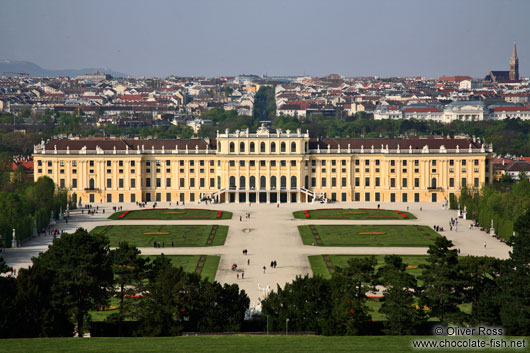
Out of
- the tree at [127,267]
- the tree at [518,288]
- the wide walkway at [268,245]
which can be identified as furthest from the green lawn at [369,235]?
the tree at [127,267]

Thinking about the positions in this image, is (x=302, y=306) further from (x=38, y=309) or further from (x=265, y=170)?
(x=265, y=170)

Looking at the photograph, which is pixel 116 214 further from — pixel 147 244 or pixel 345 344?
pixel 345 344

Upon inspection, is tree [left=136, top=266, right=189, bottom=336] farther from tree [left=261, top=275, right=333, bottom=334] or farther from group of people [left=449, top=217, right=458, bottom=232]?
group of people [left=449, top=217, right=458, bottom=232]

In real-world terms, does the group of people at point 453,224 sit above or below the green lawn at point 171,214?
below

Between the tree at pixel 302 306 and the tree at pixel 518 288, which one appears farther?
the tree at pixel 302 306

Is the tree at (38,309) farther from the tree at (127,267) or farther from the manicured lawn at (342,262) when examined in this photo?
the manicured lawn at (342,262)

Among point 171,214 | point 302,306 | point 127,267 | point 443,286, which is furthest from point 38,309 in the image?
point 171,214
